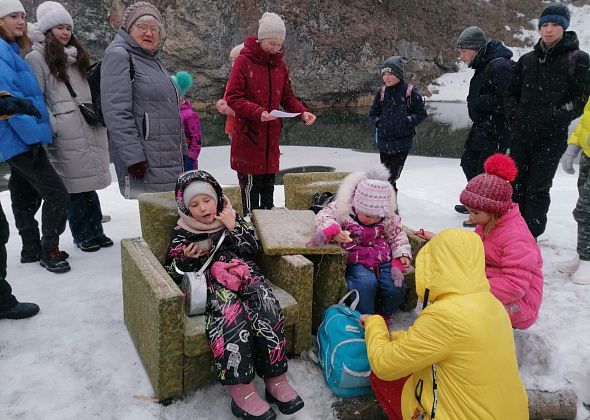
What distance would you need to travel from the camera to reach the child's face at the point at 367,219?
291cm

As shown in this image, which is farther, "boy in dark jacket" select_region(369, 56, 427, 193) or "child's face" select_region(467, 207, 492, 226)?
"boy in dark jacket" select_region(369, 56, 427, 193)

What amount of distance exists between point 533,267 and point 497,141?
95.0 inches

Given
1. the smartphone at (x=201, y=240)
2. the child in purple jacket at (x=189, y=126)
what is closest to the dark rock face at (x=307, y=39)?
the child in purple jacket at (x=189, y=126)

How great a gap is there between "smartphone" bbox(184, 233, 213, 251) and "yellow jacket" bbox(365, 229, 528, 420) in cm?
131

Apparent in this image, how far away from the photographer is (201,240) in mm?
2648

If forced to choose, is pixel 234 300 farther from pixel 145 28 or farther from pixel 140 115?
pixel 145 28

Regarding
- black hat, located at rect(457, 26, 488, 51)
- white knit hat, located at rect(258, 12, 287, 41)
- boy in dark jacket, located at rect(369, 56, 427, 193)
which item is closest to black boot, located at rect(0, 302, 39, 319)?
white knit hat, located at rect(258, 12, 287, 41)

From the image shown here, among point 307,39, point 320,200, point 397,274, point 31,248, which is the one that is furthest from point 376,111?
point 307,39

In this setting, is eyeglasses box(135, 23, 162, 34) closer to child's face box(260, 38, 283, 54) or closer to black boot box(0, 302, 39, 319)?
child's face box(260, 38, 283, 54)

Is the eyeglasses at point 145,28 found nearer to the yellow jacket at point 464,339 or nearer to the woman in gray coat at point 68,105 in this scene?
the woman in gray coat at point 68,105

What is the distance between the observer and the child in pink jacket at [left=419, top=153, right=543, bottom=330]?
8.05ft

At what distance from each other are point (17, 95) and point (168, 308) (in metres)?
2.00

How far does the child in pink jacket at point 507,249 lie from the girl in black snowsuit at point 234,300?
1.23 metres

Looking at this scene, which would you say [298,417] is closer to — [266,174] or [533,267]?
[533,267]
